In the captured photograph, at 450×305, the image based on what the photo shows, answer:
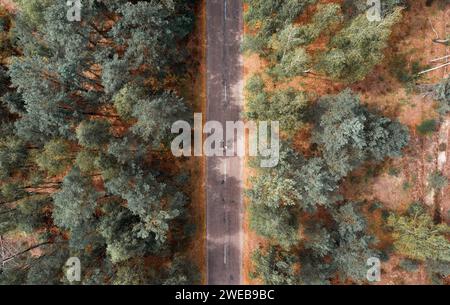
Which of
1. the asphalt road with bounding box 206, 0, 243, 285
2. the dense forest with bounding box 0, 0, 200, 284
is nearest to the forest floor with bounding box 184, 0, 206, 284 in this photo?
the asphalt road with bounding box 206, 0, 243, 285

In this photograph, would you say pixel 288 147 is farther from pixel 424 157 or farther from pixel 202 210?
pixel 424 157

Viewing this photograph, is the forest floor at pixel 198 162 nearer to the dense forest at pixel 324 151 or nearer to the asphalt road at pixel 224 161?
the asphalt road at pixel 224 161

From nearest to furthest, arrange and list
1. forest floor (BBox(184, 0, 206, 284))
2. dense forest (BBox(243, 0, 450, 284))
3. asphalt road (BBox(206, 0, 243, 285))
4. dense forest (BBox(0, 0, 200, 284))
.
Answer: dense forest (BBox(0, 0, 200, 284))
dense forest (BBox(243, 0, 450, 284))
asphalt road (BBox(206, 0, 243, 285))
forest floor (BBox(184, 0, 206, 284))

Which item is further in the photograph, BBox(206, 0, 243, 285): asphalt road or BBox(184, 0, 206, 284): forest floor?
BBox(184, 0, 206, 284): forest floor

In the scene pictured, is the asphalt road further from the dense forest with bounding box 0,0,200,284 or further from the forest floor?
the dense forest with bounding box 0,0,200,284

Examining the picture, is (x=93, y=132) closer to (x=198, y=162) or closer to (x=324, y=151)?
(x=198, y=162)
